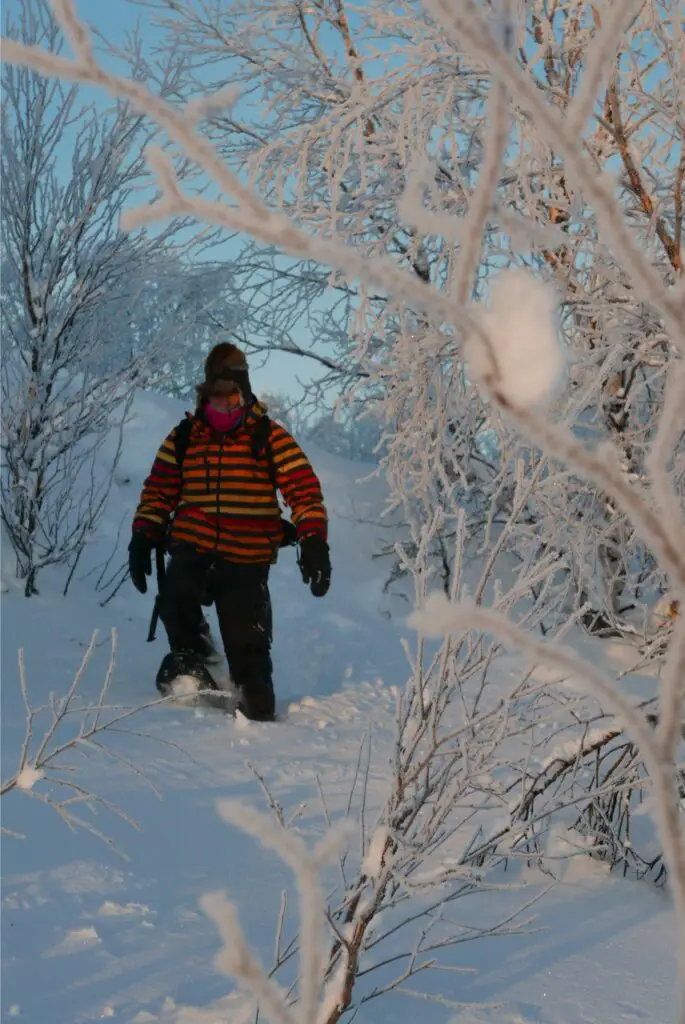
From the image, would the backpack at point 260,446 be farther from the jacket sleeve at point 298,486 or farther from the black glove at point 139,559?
the black glove at point 139,559

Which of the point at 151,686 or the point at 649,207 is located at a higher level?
the point at 649,207

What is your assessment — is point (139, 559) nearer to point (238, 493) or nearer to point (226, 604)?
point (226, 604)

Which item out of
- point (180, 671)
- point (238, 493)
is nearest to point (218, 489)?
point (238, 493)

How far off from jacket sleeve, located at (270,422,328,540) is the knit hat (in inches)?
12.4

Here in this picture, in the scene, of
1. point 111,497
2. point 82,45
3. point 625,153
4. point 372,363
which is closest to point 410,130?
point 625,153

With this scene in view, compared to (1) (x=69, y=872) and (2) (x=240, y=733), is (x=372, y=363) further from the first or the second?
(1) (x=69, y=872)

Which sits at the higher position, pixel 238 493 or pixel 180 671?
pixel 238 493

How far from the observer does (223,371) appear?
4.48 m

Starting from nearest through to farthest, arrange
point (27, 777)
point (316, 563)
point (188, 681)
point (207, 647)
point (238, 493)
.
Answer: point (27, 777), point (188, 681), point (316, 563), point (238, 493), point (207, 647)

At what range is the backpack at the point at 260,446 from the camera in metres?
4.45

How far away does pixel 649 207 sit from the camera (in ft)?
10.3

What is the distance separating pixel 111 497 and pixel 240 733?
428 centimetres

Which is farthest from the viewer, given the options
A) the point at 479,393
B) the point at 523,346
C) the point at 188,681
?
the point at 188,681

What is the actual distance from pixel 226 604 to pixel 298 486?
0.68 m
